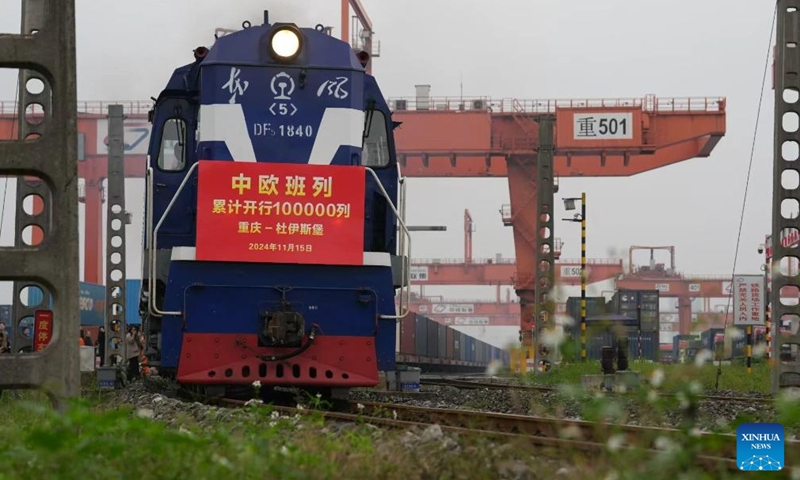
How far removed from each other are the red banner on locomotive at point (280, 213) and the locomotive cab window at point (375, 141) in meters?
0.90

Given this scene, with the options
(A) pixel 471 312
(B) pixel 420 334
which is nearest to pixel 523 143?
(B) pixel 420 334

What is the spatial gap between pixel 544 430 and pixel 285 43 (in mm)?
4614

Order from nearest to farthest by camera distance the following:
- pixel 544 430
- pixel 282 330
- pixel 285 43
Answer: pixel 544 430
pixel 282 330
pixel 285 43

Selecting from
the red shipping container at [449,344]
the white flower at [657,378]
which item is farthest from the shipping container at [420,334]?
the white flower at [657,378]

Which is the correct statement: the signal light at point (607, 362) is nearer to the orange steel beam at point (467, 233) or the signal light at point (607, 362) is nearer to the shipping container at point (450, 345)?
the shipping container at point (450, 345)

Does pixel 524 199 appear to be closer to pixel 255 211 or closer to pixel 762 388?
pixel 762 388

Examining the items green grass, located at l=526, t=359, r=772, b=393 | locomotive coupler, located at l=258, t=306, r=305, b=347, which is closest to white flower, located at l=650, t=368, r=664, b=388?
locomotive coupler, located at l=258, t=306, r=305, b=347

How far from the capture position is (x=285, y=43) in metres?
11.2

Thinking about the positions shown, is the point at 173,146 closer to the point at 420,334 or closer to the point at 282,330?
the point at 282,330

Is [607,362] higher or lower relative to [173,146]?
lower

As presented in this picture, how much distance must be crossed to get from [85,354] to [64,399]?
43.2 ft

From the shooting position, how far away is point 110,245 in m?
25.9

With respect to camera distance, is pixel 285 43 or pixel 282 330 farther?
pixel 285 43

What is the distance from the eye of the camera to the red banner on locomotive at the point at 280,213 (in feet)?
34.4
